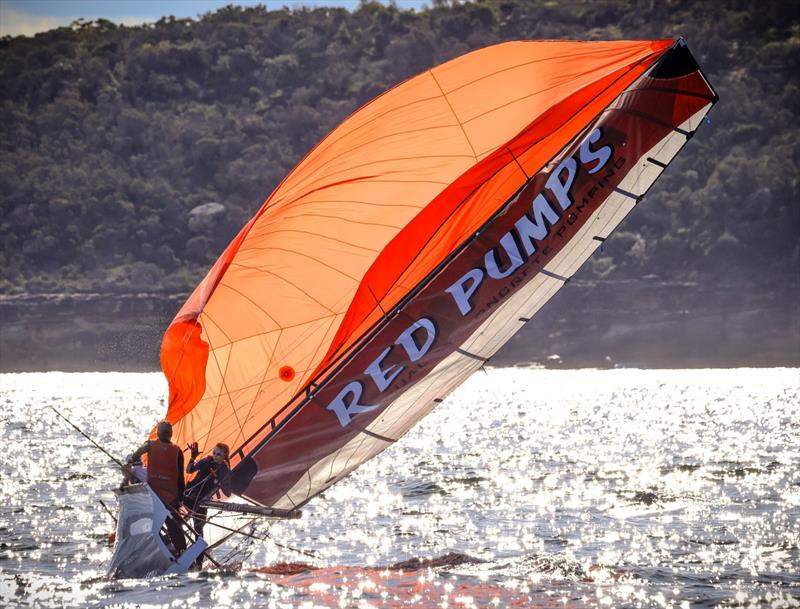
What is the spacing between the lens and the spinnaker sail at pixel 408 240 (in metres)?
11.8

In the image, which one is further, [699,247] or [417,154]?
[699,247]

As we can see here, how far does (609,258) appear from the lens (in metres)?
92.8

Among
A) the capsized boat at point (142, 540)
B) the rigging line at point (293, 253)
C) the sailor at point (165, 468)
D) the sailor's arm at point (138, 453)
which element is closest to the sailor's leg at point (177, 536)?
the capsized boat at point (142, 540)

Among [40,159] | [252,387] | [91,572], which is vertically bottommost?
[91,572]

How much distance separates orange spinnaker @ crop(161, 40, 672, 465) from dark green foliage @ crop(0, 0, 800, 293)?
7766cm

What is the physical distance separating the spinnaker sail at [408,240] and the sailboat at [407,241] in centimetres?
1

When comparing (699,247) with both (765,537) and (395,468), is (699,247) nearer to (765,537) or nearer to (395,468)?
(395,468)

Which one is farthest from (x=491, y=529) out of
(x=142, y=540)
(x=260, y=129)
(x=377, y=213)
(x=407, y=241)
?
(x=260, y=129)

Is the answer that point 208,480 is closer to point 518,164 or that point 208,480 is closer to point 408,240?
point 408,240

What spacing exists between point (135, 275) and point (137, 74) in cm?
2987

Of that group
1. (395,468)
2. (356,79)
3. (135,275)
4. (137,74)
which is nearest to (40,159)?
(137,74)

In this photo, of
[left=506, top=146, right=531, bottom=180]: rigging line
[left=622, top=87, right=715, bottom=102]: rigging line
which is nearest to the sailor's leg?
[left=506, top=146, right=531, bottom=180]: rigging line

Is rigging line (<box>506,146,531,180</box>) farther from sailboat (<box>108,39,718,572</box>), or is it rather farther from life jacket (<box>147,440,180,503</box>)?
life jacket (<box>147,440,180,503</box>)

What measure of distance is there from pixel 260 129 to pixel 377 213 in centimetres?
9843
